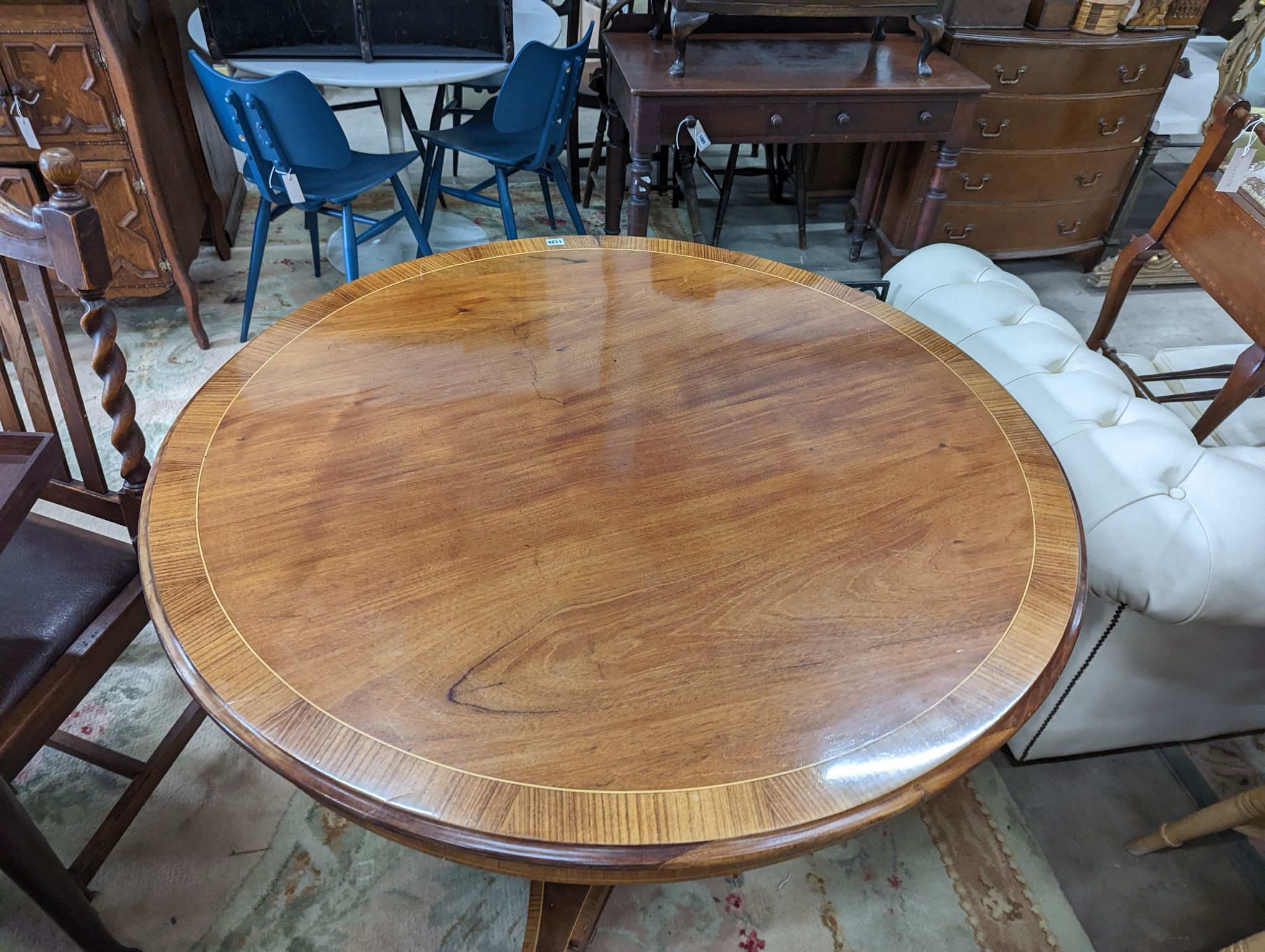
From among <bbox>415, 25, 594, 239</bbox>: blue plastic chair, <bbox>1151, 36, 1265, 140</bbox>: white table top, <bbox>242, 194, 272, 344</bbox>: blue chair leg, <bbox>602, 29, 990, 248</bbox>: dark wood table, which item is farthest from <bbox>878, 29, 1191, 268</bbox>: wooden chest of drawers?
<bbox>242, 194, 272, 344</bbox>: blue chair leg

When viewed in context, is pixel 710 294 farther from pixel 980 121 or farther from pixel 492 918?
pixel 980 121

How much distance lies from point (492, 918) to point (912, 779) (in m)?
0.90

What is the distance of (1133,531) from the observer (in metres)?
1.19

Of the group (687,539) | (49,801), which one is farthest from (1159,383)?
(49,801)

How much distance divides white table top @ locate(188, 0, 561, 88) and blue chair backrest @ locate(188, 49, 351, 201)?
5.9 inches

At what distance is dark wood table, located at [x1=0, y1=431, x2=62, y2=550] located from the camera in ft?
2.93

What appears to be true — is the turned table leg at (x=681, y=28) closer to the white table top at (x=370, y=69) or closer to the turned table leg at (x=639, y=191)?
the turned table leg at (x=639, y=191)

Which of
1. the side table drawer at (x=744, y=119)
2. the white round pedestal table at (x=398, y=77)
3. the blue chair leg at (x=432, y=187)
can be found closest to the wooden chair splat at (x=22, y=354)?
the white round pedestal table at (x=398, y=77)

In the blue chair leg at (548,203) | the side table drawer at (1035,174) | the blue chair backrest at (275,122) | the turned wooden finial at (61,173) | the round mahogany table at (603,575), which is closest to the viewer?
the round mahogany table at (603,575)

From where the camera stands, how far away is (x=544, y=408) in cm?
114

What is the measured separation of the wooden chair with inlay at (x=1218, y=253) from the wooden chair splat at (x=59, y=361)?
2048 millimetres

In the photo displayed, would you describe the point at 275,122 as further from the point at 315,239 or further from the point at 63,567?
the point at 63,567

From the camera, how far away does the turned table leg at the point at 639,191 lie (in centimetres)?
230

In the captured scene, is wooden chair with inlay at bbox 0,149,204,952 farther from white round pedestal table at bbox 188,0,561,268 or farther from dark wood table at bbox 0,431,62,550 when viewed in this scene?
white round pedestal table at bbox 188,0,561,268
